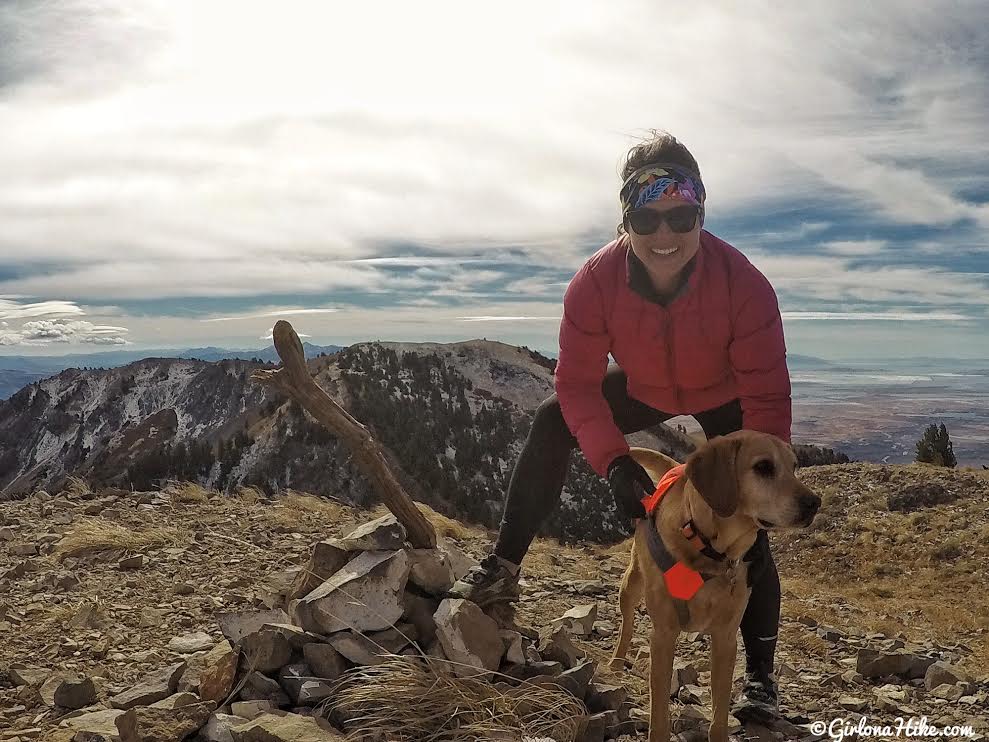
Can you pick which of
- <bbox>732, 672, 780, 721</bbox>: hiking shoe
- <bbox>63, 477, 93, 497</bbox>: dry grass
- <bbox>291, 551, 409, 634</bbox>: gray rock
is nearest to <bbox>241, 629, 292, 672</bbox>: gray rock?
<bbox>291, 551, 409, 634</bbox>: gray rock

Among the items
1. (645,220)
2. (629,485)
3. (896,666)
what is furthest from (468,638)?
(896,666)

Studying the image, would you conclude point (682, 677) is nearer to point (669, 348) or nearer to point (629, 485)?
point (629, 485)

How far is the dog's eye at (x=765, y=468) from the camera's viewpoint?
3.46 m

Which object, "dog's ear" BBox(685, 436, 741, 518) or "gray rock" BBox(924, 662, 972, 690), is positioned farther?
"gray rock" BBox(924, 662, 972, 690)

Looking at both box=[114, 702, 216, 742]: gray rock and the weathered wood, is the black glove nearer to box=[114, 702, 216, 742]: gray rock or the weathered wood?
the weathered wood

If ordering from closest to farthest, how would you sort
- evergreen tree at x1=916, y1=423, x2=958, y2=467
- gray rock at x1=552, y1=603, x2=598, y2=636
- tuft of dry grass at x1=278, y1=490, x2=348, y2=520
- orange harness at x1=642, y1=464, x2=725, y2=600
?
orange harness at x1=642, y1=464, x2=725, y2=600 → gray rock at x1=552, y1=603, x2=598, y2=636 → tuft of dry grass at x1=278, y1=490, x2=348, y2=520 → evergreen tree at x1=916, y1=423, x2=958, y2=467

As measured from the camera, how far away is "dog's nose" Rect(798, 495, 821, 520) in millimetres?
3355

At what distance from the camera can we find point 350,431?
5.06 metres

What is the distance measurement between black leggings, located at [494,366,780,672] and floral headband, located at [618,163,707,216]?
111cm

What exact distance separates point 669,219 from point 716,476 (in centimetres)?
131

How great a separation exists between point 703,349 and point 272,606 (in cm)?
315

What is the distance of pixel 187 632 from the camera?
5.59 m

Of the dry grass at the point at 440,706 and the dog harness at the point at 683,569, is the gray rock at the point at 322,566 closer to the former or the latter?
the dry grass at the point at 440,706

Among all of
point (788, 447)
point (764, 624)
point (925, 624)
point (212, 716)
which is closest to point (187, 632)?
point (212, 716)
